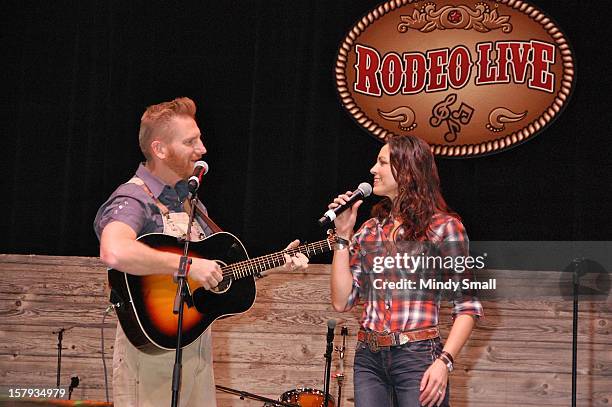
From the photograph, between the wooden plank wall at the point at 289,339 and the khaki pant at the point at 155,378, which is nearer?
the khaki pant at the point at 155,378

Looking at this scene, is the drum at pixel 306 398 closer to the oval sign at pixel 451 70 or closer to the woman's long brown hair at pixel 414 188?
the oval sign at pixel 451 70

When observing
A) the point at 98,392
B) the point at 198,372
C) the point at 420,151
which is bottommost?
the point at 98,392

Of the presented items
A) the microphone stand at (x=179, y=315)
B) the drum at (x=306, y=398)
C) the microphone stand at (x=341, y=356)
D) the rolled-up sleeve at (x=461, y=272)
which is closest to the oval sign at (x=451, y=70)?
the microphone stand at (x=341, y=356)

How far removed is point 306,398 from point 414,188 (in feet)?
6.72

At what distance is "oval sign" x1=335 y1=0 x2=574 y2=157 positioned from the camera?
525cm

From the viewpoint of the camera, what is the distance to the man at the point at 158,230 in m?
3.20

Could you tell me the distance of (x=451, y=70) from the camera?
5.40 meters

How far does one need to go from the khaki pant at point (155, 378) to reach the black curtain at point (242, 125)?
1839mm

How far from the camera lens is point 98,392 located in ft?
17.7

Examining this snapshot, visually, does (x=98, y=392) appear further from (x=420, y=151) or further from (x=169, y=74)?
(x=420, y=151)

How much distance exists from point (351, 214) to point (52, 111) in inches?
124

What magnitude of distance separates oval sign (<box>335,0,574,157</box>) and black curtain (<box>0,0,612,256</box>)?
0.11 m

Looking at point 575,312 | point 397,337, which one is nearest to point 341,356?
point 575,312

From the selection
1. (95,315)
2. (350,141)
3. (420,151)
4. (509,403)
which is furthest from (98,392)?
(420,151)
